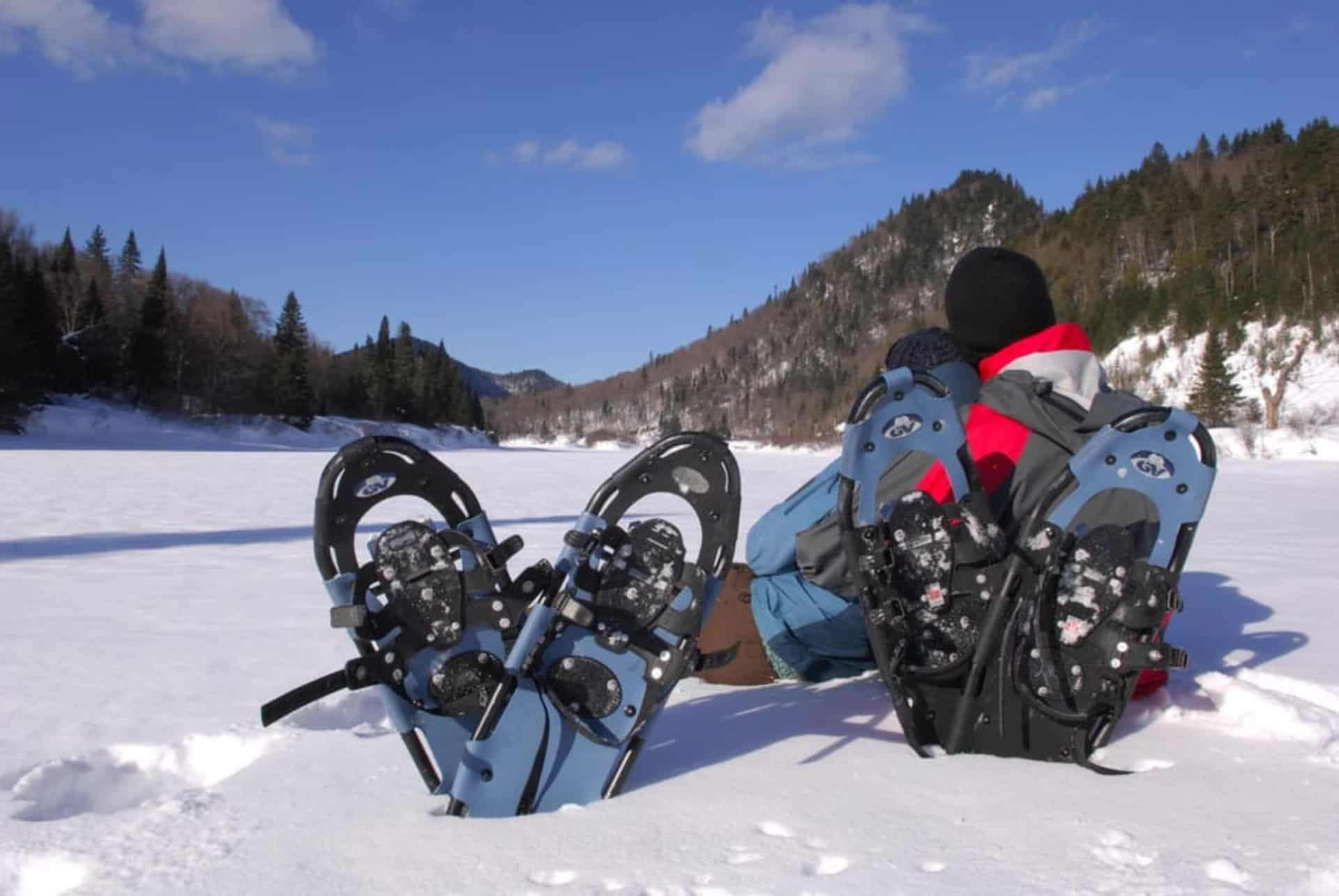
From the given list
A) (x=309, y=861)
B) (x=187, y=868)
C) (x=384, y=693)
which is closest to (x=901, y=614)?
(x=384, y=693)

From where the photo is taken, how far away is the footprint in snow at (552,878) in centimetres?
137

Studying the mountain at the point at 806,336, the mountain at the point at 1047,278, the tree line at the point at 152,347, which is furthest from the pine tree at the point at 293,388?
the mountain at the point at 806,336

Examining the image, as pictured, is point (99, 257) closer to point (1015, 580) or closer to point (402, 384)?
point (402, 384)

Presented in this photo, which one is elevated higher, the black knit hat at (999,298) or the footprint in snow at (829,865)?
the black knit hat at (999,298)

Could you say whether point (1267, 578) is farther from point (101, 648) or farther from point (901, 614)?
point (101, 648)

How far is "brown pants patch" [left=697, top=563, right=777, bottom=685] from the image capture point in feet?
8.91

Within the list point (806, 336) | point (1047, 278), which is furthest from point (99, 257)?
point (806, 336)

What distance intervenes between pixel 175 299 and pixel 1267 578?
5767 centimetres

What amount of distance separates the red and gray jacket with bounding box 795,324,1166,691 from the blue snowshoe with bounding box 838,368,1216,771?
6 cm

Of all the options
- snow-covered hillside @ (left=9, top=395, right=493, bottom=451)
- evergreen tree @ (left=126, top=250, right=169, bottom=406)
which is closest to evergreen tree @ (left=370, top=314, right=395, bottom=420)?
snow-covered hillside @ (left=9, top=395, right=493, bottom=451)

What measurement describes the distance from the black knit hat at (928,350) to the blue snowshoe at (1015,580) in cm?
66

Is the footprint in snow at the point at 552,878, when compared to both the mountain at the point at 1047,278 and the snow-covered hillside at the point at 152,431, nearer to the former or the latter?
the mountain at the point at 1047,278

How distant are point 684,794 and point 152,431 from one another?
1634 inches

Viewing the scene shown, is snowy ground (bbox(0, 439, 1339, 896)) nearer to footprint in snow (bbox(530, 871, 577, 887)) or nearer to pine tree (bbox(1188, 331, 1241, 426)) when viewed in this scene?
footprint in snow (bbox(530, 871, 577, 887))
